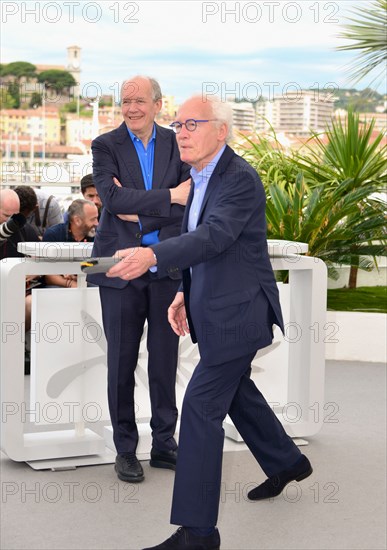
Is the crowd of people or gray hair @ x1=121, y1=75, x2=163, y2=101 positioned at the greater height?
gray hair @ x1=121, y1=75, x2=163, y2=101

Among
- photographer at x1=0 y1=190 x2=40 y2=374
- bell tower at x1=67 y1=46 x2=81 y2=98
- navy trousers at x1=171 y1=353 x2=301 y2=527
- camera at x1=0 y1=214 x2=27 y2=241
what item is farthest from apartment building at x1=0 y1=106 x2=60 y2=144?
navy trousers at x1=171 y1=353 x2=301 y2=527

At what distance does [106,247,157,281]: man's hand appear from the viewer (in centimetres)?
294

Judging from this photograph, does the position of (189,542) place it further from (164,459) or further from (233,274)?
(164,459)

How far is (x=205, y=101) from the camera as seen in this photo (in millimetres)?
3297

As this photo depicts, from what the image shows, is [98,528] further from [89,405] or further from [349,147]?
[349,147]

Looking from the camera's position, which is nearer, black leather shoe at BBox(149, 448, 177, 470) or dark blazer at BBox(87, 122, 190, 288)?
dark blazer at BBox(87, 122, 190, 288)

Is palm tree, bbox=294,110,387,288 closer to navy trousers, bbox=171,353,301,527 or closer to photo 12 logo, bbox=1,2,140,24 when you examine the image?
photo 12 logo, bbox=1,2,140,24

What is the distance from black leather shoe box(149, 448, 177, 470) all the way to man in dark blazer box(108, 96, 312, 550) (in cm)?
112

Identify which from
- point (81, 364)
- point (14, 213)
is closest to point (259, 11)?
point (14, 213)

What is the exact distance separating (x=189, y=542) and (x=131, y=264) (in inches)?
38.3

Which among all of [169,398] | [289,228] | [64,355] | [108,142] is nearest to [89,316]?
[64,355]

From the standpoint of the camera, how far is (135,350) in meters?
4.24

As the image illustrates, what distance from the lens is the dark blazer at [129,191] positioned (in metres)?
4.06

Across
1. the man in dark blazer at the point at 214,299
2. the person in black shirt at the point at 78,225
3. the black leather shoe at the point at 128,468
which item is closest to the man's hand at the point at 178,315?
the man in dark blazer at the point at 214,299
